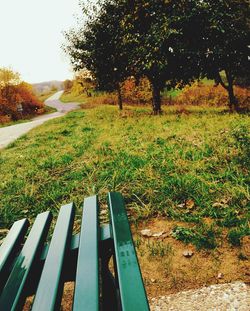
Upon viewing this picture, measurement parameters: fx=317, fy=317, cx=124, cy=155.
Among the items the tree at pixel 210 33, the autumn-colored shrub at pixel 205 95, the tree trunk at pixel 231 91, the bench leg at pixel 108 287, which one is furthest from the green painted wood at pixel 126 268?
the autumn-colored shrub at pixel 205 95

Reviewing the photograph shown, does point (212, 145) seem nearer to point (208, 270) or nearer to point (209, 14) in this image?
point (208, 270)

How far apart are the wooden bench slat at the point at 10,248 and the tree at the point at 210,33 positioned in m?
12.6

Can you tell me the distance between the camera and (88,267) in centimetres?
110

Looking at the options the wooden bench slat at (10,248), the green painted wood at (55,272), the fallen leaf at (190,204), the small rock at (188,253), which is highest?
the green painted wood at (55,272)

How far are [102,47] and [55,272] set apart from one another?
1932 centimetres

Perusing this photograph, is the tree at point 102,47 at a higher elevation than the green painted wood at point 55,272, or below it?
higher

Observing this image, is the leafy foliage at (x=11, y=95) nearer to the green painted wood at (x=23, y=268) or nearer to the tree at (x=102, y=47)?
the tree at (x=102, y=47)

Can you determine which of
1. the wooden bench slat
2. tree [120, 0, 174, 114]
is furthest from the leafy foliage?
the wooden bench slat

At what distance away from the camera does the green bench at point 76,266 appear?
91cm

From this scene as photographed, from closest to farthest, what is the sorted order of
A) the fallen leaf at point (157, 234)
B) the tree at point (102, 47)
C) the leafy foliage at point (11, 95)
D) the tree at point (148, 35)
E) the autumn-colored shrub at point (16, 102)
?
the fallen leaf at point (157, 234)
the tree at point (148, 35)
the tree at point (102, 47)
the leafy foliage at point (11, 95)
the autumn-colored shrub at point (16, 102)

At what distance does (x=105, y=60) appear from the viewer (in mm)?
19375

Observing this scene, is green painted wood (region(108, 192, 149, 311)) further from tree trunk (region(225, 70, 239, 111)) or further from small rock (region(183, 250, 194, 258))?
tree trunk (region(225, 70, 239, 111))

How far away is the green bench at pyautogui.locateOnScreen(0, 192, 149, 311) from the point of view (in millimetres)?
910

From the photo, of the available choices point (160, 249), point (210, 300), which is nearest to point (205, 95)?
point (160, 249)
